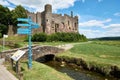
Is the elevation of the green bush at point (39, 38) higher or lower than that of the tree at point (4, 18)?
lower

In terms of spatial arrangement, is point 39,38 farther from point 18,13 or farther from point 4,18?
point 4,18

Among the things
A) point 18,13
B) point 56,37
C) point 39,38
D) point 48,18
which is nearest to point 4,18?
point 18,13

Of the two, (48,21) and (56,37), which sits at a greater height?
(48,21)

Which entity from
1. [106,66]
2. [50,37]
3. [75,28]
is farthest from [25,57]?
[75,28]

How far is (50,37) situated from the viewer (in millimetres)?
54312

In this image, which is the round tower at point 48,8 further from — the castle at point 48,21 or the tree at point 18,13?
the tree at point 18,13

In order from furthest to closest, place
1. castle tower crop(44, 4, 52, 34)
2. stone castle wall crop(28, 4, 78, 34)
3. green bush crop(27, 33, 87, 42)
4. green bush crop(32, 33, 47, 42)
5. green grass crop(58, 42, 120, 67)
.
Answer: stone castle wall crop(28, 4, 78, 34), castle tower crop(44, 4, 52, 34), green bush crop(27, 33, 87, 42), green bush crop(32, 33, 47, 42), green grass crop(58, 42, 120, 67)

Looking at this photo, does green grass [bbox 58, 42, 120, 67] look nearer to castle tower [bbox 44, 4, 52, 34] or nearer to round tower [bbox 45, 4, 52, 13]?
castle tower [bbox 44, 4, 52, 34]

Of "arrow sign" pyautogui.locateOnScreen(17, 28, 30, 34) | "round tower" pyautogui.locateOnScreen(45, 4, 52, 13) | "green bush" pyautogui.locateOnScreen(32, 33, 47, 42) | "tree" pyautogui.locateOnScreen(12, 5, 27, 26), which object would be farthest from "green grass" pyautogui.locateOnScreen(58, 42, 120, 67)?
"tree" pyautogui.locateOnScreen(12, 5, 27, 26)

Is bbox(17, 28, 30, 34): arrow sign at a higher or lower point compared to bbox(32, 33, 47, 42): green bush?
higher

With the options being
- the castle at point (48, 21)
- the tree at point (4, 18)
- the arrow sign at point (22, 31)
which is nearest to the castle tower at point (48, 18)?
the castle at point (48, 21)

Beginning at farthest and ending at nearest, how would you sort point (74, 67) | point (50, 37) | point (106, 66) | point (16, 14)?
point (16, 14) < point (50, 37) < point (74, 67) < point (106, 66)

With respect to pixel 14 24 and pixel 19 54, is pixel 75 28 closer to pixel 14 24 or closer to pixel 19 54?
pixel 14 24

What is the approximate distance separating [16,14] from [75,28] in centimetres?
2705
